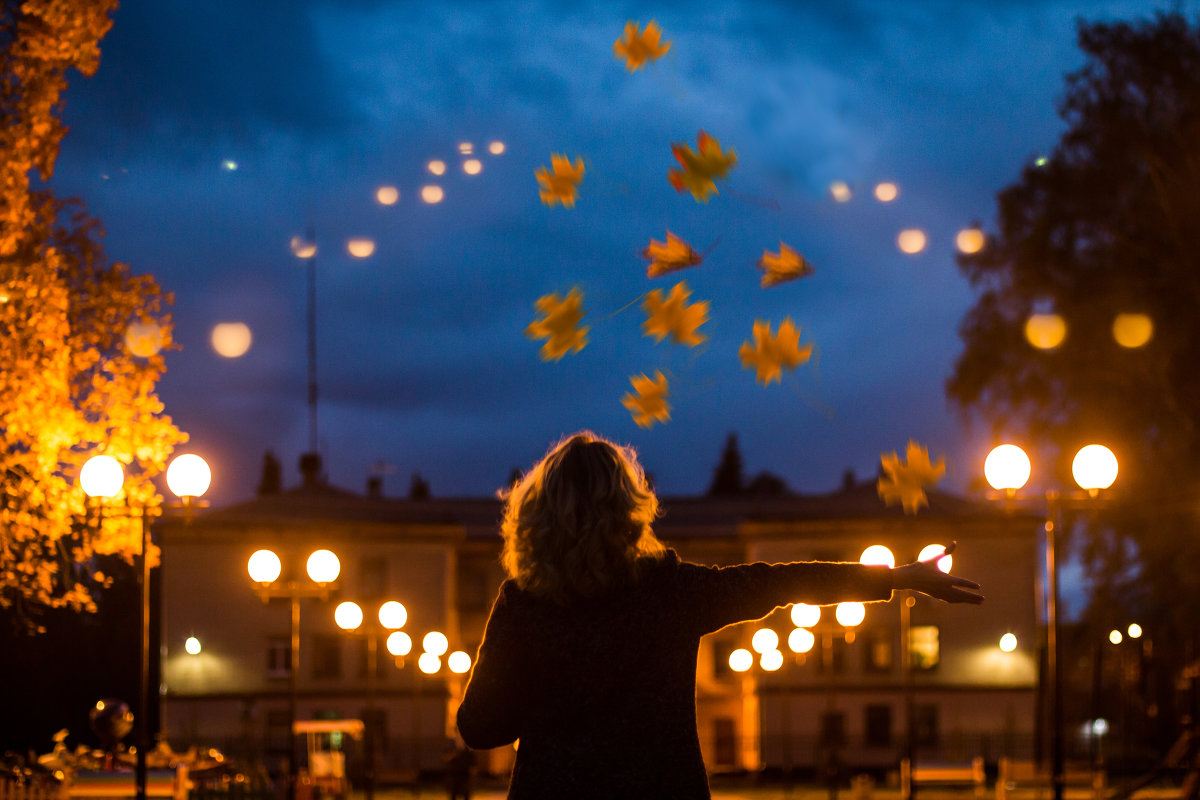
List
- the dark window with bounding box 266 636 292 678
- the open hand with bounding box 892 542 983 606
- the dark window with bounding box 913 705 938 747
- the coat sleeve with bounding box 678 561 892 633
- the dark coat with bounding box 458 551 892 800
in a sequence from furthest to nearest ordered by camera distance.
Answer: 1. the dark window with bounding box 913 705 938 747
2. the dark window with bounding box 266 636 292 678
3. the open hand with bounding box 892 542 983 606
4. the coat sleeve with bounding box 678 561 892 633
5. the dark coat with bounding box 458 551 892 800

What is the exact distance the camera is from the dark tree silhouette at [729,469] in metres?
100

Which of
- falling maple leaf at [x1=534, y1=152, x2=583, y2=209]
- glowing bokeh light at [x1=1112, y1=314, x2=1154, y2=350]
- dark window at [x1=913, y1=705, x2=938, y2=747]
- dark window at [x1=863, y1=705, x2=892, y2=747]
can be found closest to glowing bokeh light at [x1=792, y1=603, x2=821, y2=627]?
glowing bokeh light at [x1=1112, y1=314, x2=1154, y2=350]

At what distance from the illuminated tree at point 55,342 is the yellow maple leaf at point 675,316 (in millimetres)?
8794

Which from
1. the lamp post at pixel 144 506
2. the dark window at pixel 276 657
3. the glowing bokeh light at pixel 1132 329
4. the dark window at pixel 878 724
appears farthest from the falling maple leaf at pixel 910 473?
the dark window at pixel 878 724

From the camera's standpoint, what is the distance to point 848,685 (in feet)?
153

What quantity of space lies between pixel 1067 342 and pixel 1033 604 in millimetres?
26603

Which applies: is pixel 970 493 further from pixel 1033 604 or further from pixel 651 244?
pixel 1033 604

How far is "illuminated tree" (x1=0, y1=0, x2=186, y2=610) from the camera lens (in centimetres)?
1274

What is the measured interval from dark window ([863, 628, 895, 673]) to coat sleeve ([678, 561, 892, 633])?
1804 inches

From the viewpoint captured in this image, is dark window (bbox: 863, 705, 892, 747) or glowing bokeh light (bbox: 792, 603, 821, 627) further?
dark window (bbox: 863, 705, 892, 747)

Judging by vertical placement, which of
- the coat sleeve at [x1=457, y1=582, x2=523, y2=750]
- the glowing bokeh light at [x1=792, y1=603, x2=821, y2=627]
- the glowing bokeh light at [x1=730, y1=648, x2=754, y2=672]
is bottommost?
the glowing bokeh light at [x1=730, y1=648, x2=754, y2=672]

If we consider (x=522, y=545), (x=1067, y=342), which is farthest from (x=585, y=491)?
(x=1067, y=342)

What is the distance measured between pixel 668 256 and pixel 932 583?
2142mm

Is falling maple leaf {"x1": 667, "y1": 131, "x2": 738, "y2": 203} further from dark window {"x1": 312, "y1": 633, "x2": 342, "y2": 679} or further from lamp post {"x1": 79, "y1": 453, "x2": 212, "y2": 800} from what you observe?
dark window {"x1": 312, "y1": 633, "x2": 342, "y2": 679}
